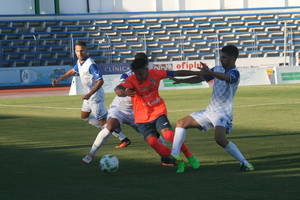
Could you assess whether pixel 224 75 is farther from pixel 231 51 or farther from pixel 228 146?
pixel 228 146

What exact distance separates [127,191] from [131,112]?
11.9 feet

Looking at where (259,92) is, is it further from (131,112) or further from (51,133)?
(131,112)

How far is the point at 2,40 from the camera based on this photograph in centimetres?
4284

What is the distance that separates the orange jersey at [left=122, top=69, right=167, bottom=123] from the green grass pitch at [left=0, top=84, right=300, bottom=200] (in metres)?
0.77

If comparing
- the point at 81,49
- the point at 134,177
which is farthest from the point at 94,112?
the point at 134,177

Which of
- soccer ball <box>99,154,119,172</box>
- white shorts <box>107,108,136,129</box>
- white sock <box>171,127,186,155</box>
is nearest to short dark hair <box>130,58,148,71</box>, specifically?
white sock <box>171,127,186,155</box>

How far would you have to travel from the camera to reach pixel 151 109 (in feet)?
32.4

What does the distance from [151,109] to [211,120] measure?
86 cm

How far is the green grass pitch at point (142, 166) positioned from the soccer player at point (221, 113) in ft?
0.99

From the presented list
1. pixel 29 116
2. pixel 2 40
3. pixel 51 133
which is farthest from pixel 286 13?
pixel 51 133

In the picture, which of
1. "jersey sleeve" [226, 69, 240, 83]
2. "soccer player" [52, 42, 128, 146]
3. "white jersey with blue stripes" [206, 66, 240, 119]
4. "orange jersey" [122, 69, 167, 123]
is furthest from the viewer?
"soccer player" [52, 42, 128, 146]

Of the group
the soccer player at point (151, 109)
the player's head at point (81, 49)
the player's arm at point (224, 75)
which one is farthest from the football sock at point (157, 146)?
the player's head at point (81, 49)

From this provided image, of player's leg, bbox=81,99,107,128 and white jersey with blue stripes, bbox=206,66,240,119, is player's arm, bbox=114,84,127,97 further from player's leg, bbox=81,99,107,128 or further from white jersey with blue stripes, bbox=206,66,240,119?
player's leg, bbox=81,99,107,128

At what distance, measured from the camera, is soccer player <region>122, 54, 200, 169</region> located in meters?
9.76
